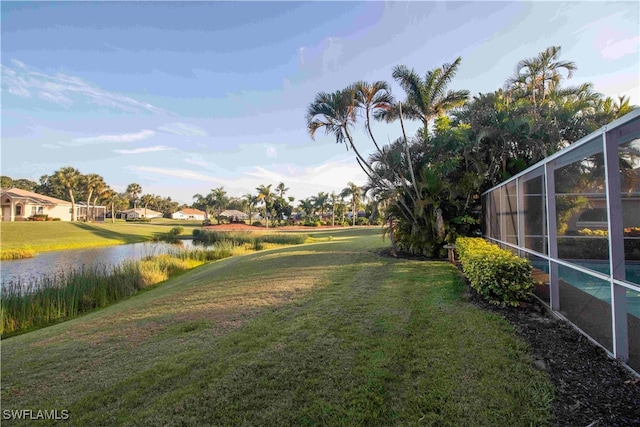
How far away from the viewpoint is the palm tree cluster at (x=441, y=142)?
32.0 ft

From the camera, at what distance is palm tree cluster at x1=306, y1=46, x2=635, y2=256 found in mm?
9742

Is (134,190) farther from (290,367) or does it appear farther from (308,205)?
(290,367)

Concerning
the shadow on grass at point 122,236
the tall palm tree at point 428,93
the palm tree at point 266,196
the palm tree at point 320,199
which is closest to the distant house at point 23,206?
the shadow on grass at point 122,236

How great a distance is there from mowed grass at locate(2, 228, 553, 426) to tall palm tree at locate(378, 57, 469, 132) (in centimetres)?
792

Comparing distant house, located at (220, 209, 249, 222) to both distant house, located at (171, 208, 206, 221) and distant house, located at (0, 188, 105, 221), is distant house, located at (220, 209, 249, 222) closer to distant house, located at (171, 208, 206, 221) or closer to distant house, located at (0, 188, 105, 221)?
distant house, located at (0, 188, 105, 221)

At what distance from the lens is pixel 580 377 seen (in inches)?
103

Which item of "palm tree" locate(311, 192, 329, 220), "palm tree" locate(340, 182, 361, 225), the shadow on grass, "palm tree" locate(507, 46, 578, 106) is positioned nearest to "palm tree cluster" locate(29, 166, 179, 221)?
the shadow on grass

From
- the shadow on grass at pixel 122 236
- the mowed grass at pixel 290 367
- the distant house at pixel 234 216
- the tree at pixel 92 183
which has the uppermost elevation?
the tree at pixel 92 183

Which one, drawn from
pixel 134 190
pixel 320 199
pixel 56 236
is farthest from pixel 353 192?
pixel 134 190

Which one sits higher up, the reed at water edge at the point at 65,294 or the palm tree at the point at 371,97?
the palm tree at the point at 371,97

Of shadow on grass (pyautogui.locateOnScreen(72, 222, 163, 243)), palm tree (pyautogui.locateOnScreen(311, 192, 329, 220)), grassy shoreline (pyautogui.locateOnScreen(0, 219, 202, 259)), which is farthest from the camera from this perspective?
palm tree (pyautogui.locateOnScreen(311, 192, 329, 220))

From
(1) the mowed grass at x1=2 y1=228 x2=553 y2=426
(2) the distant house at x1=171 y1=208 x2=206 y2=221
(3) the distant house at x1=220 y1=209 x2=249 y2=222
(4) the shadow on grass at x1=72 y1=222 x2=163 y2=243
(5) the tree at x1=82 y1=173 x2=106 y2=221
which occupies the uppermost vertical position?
(5) the tree at x1=82 y1=173 x2=106 y2=221

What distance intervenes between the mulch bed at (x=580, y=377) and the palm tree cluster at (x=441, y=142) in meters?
6.03

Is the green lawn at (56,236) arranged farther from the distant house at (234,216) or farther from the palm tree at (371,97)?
the distant house at (234,216)
